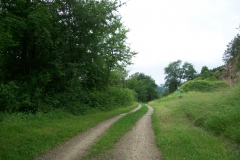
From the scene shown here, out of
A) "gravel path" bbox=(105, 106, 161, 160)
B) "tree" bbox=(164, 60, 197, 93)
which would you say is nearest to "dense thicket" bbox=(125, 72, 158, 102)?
"tree" bbox=(164, 60, 197, 93)

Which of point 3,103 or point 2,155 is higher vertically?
point 3,103

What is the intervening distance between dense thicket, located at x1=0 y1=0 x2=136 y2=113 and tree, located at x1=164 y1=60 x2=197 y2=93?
81908mm

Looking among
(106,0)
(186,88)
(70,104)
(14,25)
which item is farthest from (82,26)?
(186,88)

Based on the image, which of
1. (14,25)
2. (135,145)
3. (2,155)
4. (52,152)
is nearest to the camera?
(2,155)

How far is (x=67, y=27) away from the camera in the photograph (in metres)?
16.8

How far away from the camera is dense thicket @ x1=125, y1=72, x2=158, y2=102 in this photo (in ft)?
265

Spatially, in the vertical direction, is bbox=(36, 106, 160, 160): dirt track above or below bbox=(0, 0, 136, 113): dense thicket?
below

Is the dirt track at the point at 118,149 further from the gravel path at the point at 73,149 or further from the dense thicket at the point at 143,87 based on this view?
the dense thicket at the point at 143,87

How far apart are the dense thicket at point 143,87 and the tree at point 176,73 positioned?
32.0 feet

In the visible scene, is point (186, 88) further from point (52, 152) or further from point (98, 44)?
point (52, 152)

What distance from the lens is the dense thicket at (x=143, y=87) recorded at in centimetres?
8080

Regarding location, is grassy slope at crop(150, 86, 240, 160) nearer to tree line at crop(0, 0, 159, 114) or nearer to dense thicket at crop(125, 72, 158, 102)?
tree line at crop(0, 0, 159, 114)

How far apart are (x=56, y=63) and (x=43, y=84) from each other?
219 cm

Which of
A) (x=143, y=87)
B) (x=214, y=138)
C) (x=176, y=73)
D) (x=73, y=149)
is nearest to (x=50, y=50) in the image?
(x=73, y=149)
